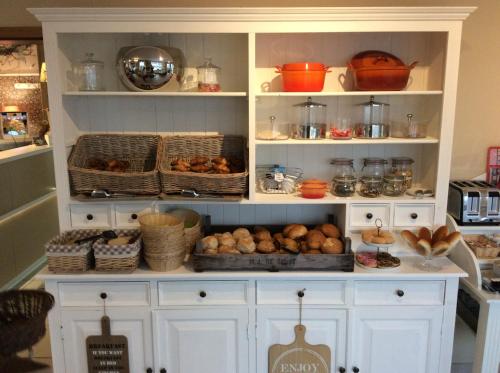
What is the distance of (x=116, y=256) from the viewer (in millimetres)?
2090

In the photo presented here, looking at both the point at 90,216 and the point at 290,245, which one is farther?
the point at 90,216

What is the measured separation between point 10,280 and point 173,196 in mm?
2256

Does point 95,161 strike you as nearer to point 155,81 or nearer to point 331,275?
point 155,81

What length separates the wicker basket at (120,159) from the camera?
2.21 meters

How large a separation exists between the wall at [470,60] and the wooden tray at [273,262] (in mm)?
1051

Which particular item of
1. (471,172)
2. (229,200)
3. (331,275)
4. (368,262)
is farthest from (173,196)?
(471,172)

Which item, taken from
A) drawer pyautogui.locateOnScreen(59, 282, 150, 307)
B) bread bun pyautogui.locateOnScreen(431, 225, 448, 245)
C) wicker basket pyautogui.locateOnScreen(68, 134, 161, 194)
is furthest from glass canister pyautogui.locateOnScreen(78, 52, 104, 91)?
bread bun pyautogui.locateOnScreen(431, 225, 448, 245)

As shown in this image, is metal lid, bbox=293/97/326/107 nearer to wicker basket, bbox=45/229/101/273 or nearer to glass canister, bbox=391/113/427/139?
glass canister, bbox=391/113/427/139

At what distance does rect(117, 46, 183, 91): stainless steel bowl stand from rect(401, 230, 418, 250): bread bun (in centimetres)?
Result: 146

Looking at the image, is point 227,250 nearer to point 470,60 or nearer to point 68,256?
point 68,256

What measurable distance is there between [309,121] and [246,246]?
799 mm

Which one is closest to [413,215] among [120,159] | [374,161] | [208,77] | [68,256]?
[374,161]

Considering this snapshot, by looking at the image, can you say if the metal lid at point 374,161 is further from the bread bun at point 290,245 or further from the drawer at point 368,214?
the bread bun at point 290,245

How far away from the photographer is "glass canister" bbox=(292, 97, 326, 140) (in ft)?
7.65
